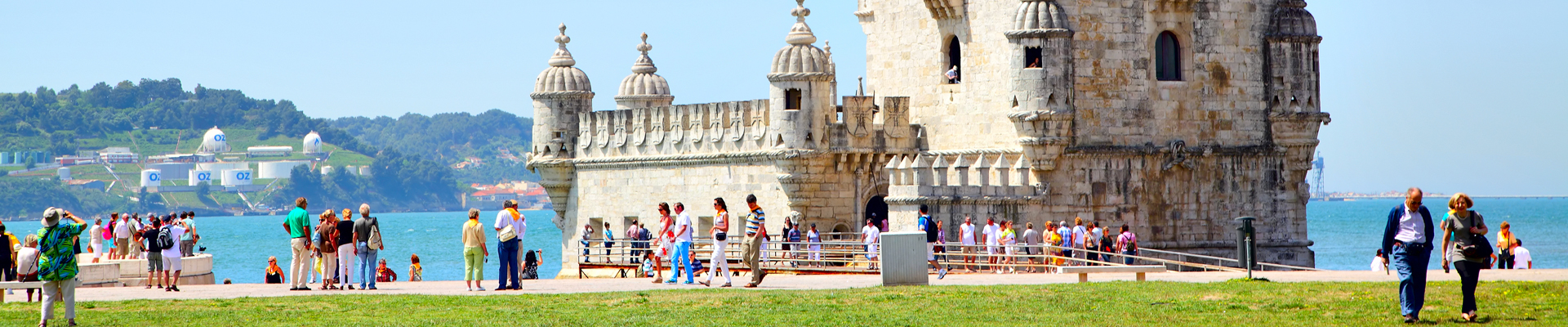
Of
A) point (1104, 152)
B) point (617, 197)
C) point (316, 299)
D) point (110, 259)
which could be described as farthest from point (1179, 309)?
point (617, 197)

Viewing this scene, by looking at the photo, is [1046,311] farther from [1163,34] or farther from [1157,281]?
[1163,34]

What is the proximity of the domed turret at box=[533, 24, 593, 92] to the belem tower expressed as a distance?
619 centimetres

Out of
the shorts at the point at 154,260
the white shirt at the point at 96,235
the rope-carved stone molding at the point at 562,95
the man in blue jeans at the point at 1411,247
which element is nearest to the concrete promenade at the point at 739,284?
the shorts at the point at 154,260

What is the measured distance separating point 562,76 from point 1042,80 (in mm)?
14779

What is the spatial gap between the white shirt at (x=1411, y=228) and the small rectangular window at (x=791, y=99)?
21021 mm

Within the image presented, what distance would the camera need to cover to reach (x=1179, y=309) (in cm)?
1988

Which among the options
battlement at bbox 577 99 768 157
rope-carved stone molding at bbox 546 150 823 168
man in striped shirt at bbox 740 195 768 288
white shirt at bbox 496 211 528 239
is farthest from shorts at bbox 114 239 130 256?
battlement at bbox 577 99 768 157

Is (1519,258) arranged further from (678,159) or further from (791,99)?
(678,159)

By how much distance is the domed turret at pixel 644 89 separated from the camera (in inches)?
1988

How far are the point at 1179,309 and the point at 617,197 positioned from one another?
26.7 m

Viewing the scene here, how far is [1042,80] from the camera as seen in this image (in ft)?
117

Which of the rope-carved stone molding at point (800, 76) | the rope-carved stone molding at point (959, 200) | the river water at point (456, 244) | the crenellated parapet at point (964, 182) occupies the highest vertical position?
the rope-carved stone molding at point (800, 76)

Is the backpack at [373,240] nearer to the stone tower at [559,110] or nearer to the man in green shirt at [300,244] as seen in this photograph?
the man in green shirt at [300,244]

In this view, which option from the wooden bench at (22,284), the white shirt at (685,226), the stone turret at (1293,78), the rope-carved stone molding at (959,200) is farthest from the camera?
the stone turret at (1293,78)
